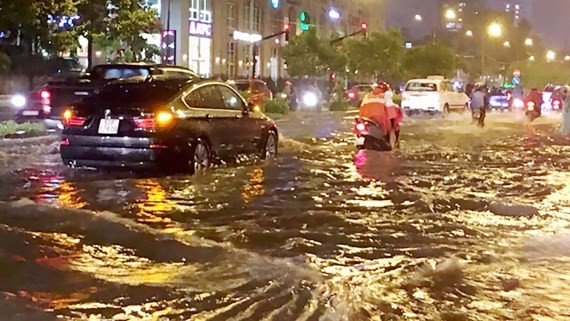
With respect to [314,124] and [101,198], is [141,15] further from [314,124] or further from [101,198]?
[101,198]

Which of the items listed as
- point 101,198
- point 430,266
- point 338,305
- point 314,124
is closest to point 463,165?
point 101,198

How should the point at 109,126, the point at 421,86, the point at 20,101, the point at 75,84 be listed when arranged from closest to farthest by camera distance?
the point at 109,126
the point at 75,84
the point at 20,101
the point at 421,86

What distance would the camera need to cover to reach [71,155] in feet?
43.3

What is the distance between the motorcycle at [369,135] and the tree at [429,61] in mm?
50296

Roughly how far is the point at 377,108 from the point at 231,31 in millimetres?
45608

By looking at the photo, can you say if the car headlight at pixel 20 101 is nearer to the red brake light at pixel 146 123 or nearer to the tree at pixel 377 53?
the red brake light at pixel 146 123

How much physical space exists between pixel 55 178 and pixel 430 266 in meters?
6.73

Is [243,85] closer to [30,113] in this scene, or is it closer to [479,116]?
[479,116]

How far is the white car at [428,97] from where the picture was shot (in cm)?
3847

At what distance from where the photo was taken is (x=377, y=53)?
63.5 meters

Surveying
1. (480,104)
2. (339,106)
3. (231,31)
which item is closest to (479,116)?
(480,104)

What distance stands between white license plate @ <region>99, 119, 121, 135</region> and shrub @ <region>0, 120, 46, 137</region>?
21.6ft

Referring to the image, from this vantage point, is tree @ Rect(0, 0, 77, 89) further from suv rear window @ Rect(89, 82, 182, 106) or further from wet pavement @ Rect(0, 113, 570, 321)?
suv rear window @ Rect(89, 82, 182, 106)

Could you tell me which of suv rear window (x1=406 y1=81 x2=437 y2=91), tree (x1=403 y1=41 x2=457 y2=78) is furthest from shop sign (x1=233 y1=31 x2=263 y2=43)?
suv rear window (x1=406 y1=81 x2=437 y2=91)
